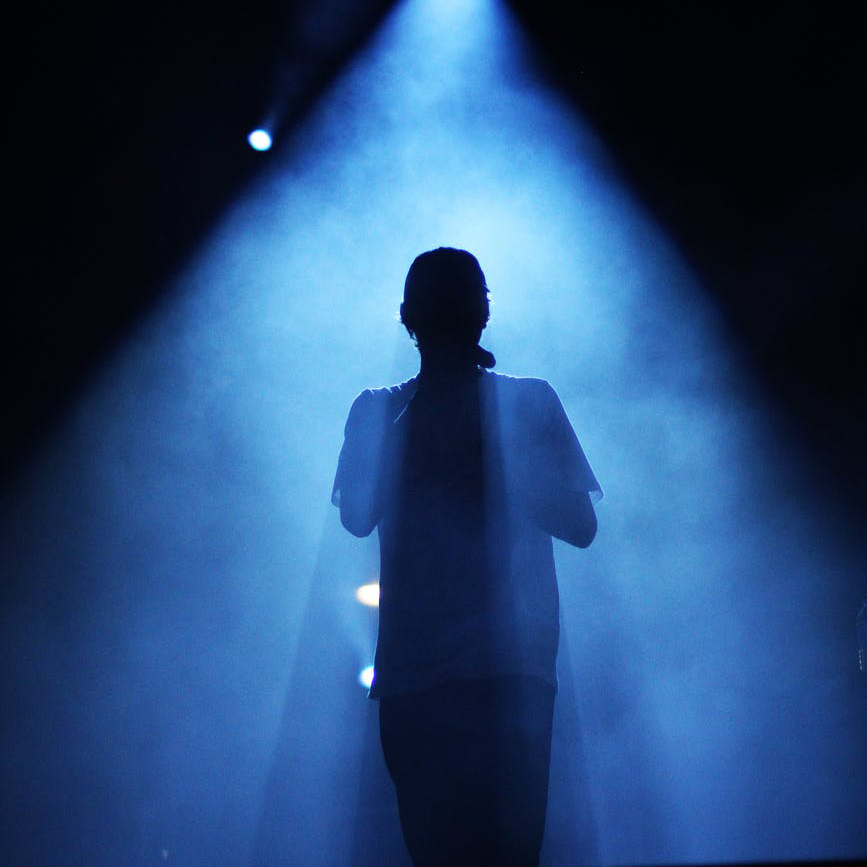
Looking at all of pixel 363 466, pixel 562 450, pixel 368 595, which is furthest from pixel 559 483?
pixel 368 595

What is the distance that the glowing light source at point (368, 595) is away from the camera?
2318mm

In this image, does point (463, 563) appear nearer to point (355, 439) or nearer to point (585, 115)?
point (355, 439)

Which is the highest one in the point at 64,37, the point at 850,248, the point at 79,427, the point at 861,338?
the point at 64,37

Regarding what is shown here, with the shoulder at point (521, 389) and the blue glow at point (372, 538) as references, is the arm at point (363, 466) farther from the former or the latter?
the blue glow at point (372, 538)

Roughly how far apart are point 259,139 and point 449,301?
1.96 meters

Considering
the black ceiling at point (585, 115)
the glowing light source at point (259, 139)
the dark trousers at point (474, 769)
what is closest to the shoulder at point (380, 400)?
the dark trousers at point (474, 769)

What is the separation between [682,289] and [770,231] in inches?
14.6

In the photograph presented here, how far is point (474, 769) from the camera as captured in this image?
3.27 feet

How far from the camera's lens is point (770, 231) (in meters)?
2.81

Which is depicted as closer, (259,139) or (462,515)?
(462,515)

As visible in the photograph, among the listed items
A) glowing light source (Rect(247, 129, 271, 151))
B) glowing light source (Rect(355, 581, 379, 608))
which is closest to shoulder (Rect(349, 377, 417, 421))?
glowing light source (Rect(355, 581, 379, 608))

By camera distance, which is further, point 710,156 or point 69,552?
point 710,156

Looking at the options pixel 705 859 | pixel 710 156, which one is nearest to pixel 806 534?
pixel 705 859

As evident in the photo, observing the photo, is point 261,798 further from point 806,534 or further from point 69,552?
point 806,534
